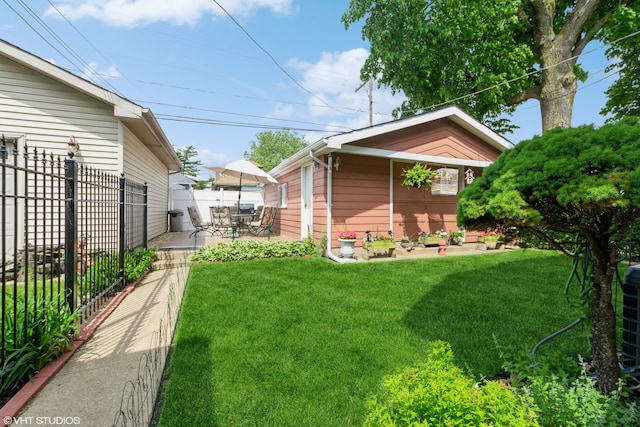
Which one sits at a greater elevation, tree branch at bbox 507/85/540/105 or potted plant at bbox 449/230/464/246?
tree branch at bbox 507/85/540/105

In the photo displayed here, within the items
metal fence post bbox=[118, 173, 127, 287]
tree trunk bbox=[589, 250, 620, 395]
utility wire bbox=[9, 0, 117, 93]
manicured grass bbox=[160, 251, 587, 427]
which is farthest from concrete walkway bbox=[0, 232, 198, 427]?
utility wire bbox=[9, 0, 117, 93]

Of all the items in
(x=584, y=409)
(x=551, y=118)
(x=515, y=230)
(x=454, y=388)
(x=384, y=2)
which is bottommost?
(x=584, y=409)

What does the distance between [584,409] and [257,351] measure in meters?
2.22

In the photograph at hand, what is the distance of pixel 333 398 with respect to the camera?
209 cm

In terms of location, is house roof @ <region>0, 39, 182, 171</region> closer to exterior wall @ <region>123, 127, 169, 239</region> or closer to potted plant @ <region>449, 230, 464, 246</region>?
exterior wall @ <region>123, 127, 169, 239</region>

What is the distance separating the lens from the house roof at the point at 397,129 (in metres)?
6.77

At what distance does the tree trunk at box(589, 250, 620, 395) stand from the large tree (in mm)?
11001

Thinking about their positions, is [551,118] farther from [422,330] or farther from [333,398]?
[333,398]

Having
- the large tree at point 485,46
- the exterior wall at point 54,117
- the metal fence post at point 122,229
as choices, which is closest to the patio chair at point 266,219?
the exterior wall at point 54,117

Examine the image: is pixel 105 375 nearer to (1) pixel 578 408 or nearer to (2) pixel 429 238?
(1) pixel 578 408

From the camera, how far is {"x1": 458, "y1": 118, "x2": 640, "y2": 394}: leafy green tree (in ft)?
4.27

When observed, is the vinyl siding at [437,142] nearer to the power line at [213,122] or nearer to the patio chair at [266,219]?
the patio chair at [266,219]

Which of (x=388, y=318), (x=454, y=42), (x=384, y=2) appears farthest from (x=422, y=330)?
(x=384, y=2)

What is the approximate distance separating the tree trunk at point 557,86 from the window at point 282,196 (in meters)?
9.31
